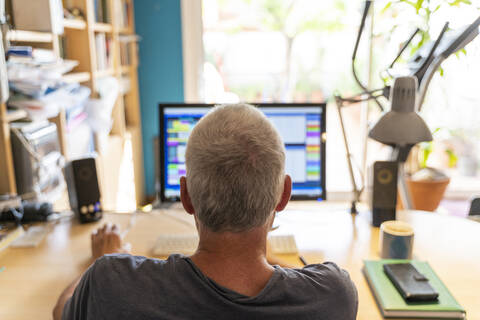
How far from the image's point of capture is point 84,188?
1.62 m

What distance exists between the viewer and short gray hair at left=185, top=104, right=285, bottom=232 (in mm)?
765

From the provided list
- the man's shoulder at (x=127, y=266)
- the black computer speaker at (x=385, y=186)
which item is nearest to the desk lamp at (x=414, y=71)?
the black computer speaker at (x=385, y=186)

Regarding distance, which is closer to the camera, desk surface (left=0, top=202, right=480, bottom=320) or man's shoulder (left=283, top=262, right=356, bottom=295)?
man's shoulder (left=283, top=262, right=356, bottom=295)

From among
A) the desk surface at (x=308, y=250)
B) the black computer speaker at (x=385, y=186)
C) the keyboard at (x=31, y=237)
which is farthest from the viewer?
the black computer speaker at (x=385, y=186)

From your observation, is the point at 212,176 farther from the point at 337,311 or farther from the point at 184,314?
the point at 337,311

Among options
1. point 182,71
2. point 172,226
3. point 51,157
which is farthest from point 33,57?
point 182,71

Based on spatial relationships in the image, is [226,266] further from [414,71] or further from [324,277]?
[414,71]

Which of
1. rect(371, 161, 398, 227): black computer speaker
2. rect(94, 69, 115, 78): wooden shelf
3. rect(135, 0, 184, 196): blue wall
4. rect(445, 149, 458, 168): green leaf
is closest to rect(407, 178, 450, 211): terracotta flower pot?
rect(445, 149, 458, 168): green leaf

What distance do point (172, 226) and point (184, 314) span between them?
0.92 metres

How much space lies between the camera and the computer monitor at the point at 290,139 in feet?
5.25

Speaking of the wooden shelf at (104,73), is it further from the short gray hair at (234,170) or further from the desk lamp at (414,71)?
the short gray hair at (234,170)

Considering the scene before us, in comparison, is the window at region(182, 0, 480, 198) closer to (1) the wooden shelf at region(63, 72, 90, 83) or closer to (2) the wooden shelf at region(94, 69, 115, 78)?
(2) the wooden shelf at region(94, 69, 115, 78)

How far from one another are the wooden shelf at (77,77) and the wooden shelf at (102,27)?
365mm

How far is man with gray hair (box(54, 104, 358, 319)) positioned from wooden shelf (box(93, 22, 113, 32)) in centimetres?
232
